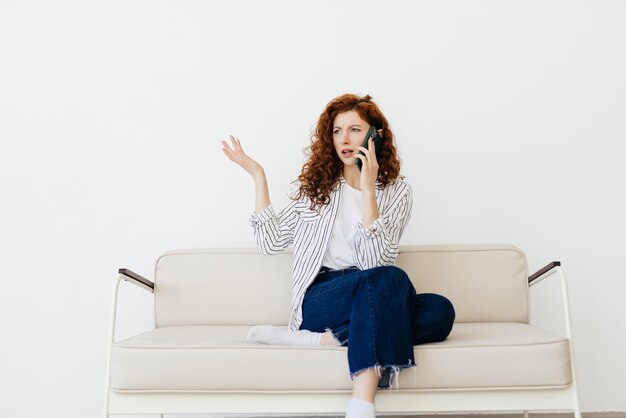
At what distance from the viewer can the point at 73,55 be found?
3367 mm

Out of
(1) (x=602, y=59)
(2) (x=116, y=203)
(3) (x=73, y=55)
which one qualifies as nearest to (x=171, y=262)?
(2) (x=116, y=203)

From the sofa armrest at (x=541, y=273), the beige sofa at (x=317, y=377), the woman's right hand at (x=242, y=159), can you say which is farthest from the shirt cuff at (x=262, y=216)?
the sofa armrest at (x=541, y=273)

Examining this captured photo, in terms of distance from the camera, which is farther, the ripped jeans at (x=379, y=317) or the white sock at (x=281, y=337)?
the white sock at (x=281, y=337)

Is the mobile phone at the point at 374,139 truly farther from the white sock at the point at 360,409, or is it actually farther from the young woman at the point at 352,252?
the white sock at the point at 360,409

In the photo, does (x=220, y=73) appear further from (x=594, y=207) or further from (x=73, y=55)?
(x=594, y=207)

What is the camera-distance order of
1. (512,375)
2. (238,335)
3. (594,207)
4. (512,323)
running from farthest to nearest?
(594,207), (512,323), (238,335), (512,375)

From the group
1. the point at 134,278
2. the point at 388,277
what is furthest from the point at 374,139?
the point at 134,278

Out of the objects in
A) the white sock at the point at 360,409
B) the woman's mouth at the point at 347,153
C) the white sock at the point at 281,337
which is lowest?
the white sock at the point at 360,409

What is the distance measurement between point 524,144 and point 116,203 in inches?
73.7

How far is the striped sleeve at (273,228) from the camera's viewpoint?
2723 mm

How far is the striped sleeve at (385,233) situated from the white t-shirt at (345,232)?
74 millimetres

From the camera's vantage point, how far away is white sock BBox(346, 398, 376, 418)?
2.08 m

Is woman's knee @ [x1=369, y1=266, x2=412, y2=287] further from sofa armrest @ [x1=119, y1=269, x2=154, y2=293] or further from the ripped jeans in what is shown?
sofa armrest @ [x1=119, y1=269, x2=154, y2=293]

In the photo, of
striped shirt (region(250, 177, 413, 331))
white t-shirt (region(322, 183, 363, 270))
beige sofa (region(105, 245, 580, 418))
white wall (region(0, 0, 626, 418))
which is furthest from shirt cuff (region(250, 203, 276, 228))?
white wall (region(0, 0, 626, 418))
